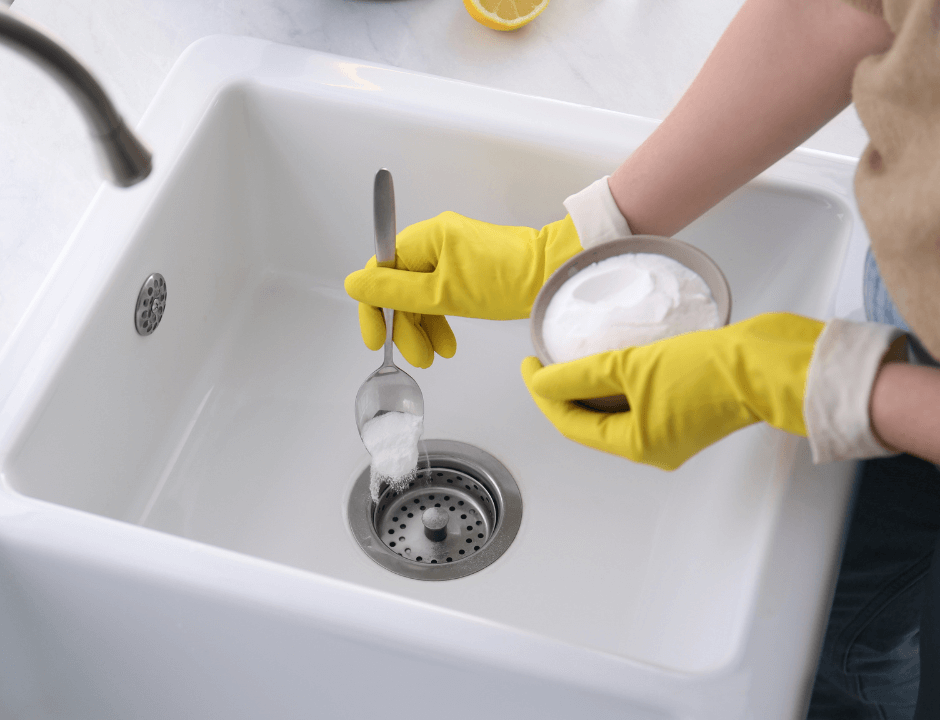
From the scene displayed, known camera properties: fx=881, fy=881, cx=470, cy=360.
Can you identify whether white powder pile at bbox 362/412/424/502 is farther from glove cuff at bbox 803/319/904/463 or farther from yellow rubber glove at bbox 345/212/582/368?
glove cuff at bbox 803/319/904/463

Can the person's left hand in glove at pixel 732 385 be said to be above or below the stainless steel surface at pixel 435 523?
above

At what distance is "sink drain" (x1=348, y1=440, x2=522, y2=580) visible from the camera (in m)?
0.78

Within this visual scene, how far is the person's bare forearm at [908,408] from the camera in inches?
19.7

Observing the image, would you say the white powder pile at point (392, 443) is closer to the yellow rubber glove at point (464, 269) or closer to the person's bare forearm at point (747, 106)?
the yellow rubber glove at point (464, 269)

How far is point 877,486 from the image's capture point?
0.70m

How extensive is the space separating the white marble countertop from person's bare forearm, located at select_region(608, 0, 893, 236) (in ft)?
0.70

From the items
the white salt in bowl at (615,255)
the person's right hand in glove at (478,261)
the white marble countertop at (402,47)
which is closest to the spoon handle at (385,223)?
the person's right hand in glove at (478,261)

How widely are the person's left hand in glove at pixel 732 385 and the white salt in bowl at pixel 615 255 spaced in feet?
0.05

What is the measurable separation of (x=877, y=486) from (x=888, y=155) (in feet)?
0.99

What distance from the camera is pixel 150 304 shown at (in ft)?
2.45

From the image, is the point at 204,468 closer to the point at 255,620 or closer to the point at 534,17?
the point at 255,620

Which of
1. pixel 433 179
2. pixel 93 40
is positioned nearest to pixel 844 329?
pixel 433 179

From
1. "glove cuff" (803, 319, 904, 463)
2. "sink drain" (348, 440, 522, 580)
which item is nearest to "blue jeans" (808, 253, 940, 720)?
"glove cuff" (803, 319, 904, 463)

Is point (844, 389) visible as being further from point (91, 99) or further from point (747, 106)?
point (91, 99)
